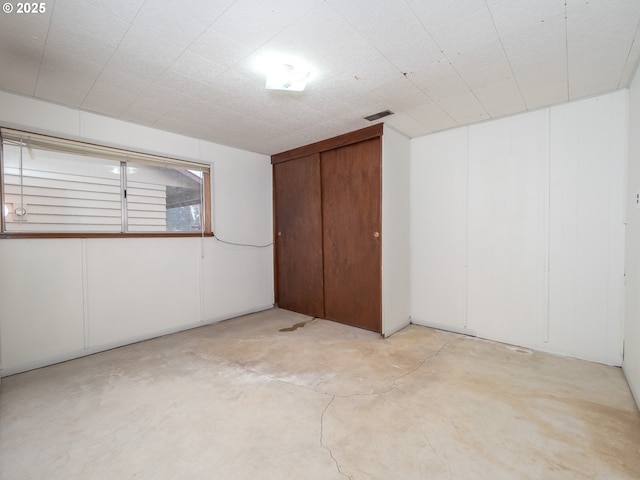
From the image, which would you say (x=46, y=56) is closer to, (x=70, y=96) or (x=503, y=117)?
(x=70, y=96)

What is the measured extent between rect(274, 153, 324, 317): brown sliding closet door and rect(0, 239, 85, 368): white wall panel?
2.62 meters

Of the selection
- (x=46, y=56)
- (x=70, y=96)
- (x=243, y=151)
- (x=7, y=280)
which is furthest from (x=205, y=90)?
(x=7, y=280)

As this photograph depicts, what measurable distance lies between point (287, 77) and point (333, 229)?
2.15 meters

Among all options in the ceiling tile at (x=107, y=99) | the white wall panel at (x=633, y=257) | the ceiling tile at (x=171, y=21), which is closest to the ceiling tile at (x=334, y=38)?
the ceiling tile at (x=171, y=21)

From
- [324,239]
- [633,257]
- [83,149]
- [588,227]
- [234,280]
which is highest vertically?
[83,149]

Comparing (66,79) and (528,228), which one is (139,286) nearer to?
(66,79)

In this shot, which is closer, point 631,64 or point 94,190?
point 631,64

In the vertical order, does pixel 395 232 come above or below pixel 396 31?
below

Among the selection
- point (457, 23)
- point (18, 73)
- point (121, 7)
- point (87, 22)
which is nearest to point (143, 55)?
point (87, 22)

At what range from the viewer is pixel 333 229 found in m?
4.02

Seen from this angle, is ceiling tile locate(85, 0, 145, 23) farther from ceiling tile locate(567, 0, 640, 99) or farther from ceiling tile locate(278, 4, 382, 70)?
ceiling tile locate(567, 0, 640, 99)

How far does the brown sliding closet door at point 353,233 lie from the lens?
3.52m

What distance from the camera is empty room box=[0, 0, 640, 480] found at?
169cm

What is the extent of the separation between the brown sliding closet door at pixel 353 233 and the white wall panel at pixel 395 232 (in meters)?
0.07
